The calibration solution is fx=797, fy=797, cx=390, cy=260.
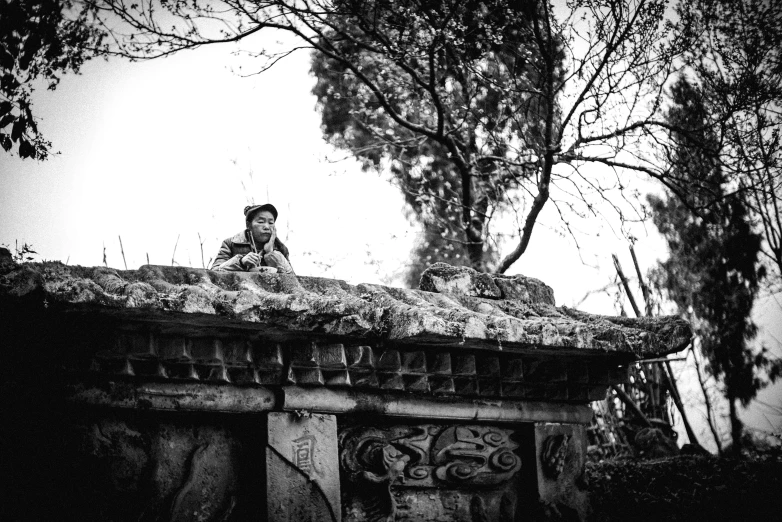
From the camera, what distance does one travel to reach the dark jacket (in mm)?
6527

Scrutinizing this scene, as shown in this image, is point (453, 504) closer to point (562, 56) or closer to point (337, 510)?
point (337, 510)

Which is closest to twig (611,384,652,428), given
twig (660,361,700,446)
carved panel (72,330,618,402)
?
twig (660,361,700,446)

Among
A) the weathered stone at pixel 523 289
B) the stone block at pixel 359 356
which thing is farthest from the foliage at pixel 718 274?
the stone block at pixel 359 356

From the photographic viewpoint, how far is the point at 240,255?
264 inches

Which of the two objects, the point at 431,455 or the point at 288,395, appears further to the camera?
the point at 431,455

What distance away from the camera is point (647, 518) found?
7.88m

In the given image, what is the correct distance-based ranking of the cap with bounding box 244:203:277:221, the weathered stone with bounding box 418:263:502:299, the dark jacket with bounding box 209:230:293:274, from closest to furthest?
the weathered stone with bounding box 418:263:502:299
the dark jacket with bounding box 209:230:293:274
the cap with bounding box 244:203:277:221

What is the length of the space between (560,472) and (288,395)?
7.17ft

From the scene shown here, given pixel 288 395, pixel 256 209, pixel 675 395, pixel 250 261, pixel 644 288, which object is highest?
pixel 644 288

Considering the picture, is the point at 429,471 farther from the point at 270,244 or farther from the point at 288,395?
the point at 270,244

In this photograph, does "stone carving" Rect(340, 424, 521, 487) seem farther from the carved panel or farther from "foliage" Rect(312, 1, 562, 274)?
"foliage" Rect(312, 1, 562, 274)

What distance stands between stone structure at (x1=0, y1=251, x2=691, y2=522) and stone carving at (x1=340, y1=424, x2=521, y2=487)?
1 centimetres

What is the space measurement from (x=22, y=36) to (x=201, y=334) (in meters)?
1.97

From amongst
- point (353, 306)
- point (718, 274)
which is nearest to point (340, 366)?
point (353, 306)
